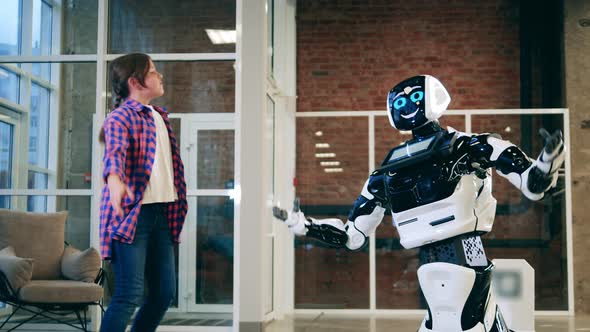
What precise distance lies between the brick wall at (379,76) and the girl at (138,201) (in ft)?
15.7

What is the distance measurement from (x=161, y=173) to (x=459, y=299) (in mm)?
1220

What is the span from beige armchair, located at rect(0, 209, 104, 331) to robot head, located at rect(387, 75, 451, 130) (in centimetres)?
270

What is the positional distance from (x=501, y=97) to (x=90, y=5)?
457 centimetres

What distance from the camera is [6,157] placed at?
6270mm

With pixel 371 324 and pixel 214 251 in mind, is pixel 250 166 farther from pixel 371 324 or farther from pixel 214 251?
pixel 371 324

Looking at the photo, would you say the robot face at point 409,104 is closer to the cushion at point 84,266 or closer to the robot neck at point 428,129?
the robot neck at point 428,129

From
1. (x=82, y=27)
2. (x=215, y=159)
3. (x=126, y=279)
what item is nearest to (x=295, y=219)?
(x=126, y=279)

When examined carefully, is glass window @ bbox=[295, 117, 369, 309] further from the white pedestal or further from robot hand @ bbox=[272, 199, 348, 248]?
robot hand @ bbox=[272, 199, 348, 248]

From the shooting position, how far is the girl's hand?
2.91 m

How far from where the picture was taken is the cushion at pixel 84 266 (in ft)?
17.6

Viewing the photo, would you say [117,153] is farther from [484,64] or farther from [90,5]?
[484,64]

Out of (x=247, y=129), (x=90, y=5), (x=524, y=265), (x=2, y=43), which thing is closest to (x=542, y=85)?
(x=524, y=265)

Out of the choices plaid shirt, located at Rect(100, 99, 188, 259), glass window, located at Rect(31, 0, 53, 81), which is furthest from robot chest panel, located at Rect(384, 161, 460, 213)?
glass window, located at Rect(31, 0, 53, 81)

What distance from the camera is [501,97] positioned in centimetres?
875
